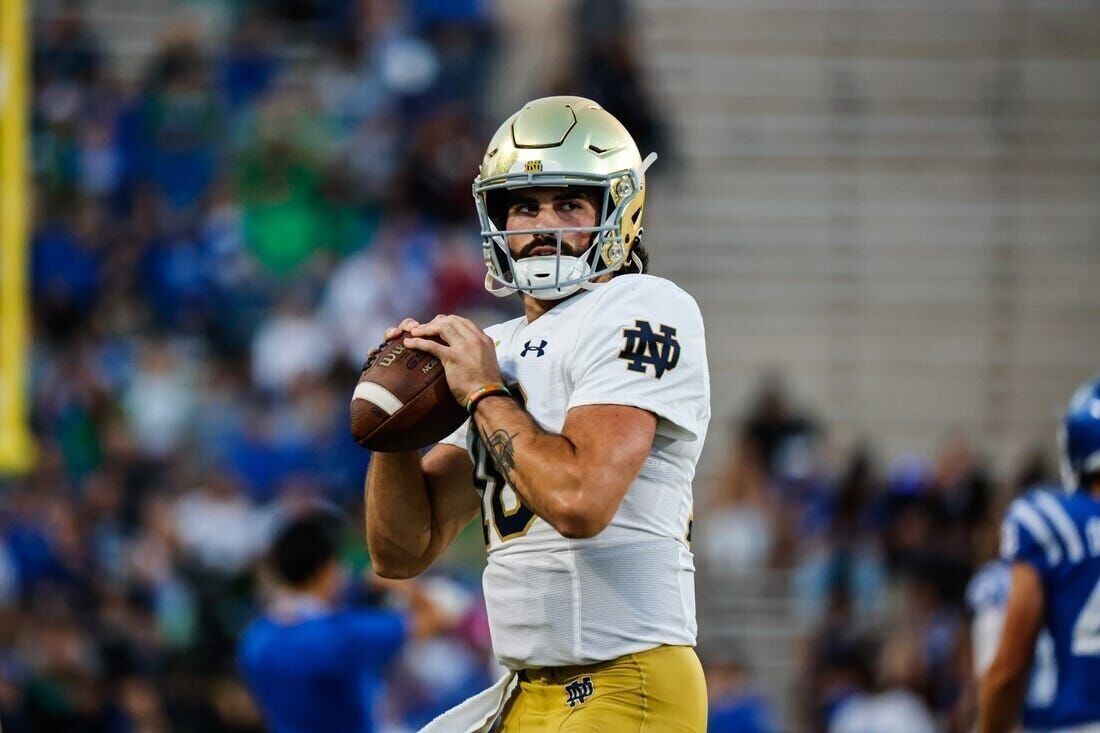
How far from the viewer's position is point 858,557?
1052 centimetres

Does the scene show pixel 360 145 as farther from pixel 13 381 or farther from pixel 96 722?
pixel 96 722

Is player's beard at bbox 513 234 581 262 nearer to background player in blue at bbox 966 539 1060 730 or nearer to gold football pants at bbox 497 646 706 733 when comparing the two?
gold football pants at bbox 497 646 706 733

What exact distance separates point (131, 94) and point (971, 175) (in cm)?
632

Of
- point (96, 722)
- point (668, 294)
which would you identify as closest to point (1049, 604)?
point (668, 294)

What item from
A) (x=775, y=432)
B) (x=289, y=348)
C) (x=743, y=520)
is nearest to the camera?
(x=743, y=520)

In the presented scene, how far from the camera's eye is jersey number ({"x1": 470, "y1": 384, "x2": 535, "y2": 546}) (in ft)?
11.4

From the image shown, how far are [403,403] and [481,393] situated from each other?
20cm

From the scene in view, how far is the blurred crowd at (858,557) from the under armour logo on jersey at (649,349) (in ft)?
20.9

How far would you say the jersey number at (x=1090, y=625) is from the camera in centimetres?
484

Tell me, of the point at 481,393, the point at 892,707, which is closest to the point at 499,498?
the point at 481,393

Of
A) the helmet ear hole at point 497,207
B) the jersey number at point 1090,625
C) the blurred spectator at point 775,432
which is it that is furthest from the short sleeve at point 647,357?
the blurred spectator at point 775,432

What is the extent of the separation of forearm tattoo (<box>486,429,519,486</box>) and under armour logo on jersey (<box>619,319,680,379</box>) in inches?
10.4

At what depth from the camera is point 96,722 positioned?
9.23 meters

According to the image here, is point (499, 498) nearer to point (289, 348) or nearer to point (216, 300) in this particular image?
point (289, 348)
